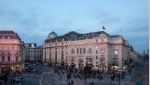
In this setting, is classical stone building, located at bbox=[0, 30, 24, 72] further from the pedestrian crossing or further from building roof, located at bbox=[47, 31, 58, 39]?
building roof, located at bbox=[47, 31, 58, 39]

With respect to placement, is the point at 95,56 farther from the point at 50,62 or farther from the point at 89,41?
the point at 50,62

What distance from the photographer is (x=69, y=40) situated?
5825 centimetres

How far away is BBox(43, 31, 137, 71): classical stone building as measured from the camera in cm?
4962

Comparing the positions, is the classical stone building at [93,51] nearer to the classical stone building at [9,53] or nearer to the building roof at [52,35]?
the building roof at [52,35]

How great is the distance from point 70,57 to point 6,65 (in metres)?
17.1

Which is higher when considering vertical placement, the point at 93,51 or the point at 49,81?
the point at 93,51

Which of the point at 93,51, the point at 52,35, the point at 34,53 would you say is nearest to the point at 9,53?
the point at 93,51

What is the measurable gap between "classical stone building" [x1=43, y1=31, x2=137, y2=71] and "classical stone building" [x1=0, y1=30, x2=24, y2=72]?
39.5 feet

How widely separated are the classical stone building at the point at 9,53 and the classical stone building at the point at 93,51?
39.5 feet

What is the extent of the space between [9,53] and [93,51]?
16.0 meters

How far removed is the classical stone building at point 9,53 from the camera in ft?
135

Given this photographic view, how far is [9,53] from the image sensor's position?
42.7m

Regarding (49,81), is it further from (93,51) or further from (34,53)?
(34,53)

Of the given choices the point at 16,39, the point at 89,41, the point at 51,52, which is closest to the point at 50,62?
the point at 51,52
